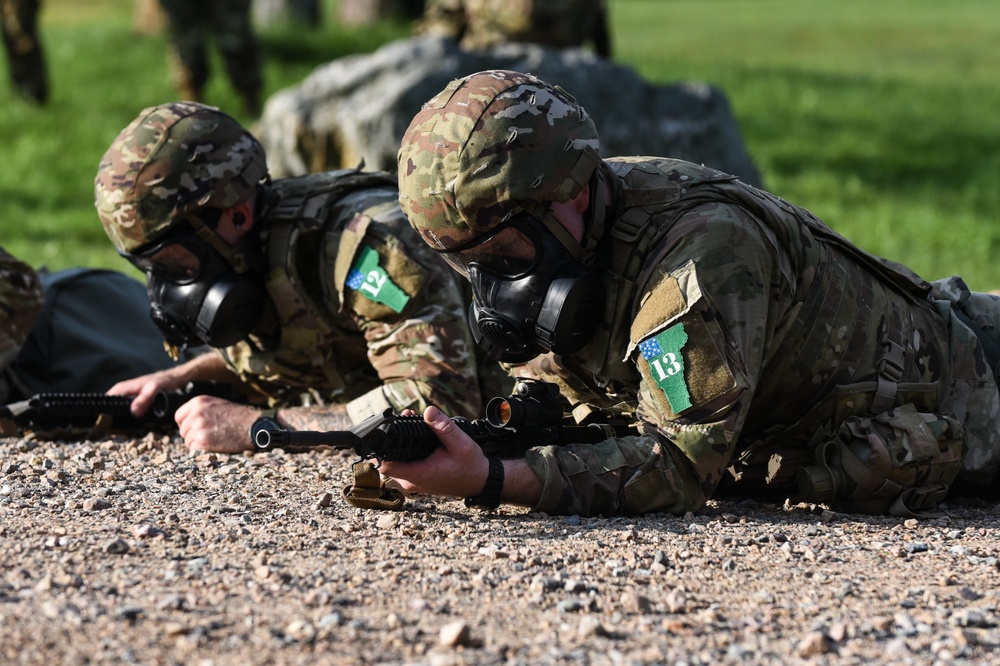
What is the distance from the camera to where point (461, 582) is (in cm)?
356

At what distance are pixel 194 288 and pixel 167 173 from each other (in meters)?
0.43

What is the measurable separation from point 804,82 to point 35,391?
13284 millimetres

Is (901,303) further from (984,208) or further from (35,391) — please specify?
(984,208)

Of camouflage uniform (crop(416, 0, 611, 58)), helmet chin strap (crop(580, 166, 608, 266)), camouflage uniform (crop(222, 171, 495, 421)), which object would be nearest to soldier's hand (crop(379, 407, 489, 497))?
helmet chin strap (crop(580, 166, 608, 266))

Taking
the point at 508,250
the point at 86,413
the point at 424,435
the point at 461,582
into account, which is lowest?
the point at 86,413

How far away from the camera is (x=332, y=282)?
5098 mm

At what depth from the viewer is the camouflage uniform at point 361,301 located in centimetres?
490

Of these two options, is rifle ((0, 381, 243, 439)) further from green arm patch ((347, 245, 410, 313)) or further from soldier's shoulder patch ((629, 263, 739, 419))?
soldier's shoulder patch ((629, 263, 739, 419))

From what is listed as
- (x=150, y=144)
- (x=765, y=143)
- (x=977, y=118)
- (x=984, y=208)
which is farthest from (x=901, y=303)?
(x=977, y=118)

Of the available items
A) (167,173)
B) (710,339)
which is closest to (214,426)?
(167,173)

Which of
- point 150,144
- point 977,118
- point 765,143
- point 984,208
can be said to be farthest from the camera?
point 977,118

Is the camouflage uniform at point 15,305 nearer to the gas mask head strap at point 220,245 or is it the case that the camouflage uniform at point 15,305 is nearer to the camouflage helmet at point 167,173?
the camouflage helmet at point 167,173

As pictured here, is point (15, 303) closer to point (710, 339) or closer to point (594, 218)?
point (594, 218)

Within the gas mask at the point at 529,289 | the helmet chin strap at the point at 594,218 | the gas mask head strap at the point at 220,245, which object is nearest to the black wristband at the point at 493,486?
the gas mask at the point at 529,289
